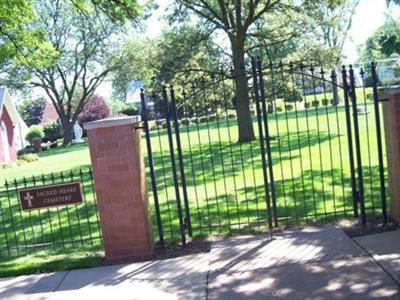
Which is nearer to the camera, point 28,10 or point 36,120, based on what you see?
point 28,10

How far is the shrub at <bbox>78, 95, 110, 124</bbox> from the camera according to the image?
66.6m

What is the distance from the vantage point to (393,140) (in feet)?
22.1

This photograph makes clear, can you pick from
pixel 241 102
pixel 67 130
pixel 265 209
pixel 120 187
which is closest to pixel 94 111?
pixel 67 130

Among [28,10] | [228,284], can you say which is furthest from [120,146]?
[28,10]

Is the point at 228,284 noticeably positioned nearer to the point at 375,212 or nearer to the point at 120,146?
the point at 120,146

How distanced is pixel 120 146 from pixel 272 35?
19456mm

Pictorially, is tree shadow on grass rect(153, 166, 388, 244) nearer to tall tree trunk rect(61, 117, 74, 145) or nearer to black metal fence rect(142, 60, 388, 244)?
black metal fence rect(142, 60, 388, 244)

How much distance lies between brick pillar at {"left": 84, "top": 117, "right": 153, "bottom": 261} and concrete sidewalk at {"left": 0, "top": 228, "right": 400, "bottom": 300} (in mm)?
325

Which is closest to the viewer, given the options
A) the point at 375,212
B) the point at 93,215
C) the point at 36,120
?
the point at 375,212

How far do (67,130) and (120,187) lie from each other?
47083 millimetres

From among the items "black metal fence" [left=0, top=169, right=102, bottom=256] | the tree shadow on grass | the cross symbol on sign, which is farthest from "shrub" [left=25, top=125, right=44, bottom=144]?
the cross symbol on sign

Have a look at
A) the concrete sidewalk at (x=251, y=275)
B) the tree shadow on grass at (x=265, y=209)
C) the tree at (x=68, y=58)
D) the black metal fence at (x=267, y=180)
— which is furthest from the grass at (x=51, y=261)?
the tree at (x=68, y=58)

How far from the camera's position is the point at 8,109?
123ft

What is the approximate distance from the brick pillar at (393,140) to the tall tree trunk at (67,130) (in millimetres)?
45352
